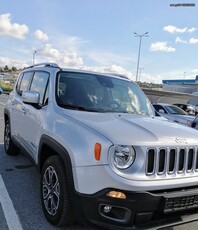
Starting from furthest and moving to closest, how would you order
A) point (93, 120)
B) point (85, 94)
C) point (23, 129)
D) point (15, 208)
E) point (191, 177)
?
point (23, 129) < point (85, 94) < point (15, 208) < point (93, 120) < point (191, 177)

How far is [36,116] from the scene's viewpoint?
427 centimetres

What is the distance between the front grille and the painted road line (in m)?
1.68

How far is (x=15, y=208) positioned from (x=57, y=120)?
130 centimetres

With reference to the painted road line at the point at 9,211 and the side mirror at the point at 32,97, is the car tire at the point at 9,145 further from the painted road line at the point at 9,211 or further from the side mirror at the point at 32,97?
the side mirror at the point at 32,97

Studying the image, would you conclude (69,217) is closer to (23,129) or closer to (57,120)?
(57,120)

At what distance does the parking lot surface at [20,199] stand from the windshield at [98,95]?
1417 millimetres

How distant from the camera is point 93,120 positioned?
10.9 feet

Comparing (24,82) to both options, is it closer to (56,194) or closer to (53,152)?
(53,152)

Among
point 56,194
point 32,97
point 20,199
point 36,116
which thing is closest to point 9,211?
point 20,199

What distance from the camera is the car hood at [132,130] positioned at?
2854 millimetres

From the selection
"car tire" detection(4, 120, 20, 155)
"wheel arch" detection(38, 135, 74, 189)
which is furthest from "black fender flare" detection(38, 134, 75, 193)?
"car tire" detection(4, 120, 20, 155)

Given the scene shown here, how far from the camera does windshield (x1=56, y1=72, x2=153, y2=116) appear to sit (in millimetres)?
3988

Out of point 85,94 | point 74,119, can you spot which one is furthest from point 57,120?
point 85,94

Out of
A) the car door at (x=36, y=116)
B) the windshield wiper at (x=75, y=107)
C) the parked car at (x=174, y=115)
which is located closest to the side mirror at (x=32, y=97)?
the car door at (x=36, y=116)
